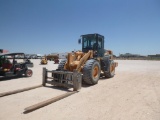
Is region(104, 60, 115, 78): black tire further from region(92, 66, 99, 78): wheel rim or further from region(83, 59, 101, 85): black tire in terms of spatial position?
region(83, 59, 101, 85): black tire

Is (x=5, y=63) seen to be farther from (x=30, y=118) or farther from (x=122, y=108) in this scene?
(x=122, y=108)

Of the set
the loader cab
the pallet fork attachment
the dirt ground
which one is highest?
the loader cab

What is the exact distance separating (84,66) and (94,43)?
→ 8.99ft

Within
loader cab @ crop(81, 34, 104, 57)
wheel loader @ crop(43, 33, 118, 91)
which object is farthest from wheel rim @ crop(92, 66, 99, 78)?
loader cab @ crop(81, 34, 104, 57)

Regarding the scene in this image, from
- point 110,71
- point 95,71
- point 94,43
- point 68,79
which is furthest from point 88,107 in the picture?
point 110,71

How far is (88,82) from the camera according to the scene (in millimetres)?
9055

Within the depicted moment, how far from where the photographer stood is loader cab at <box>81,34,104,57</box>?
1109 centimetres

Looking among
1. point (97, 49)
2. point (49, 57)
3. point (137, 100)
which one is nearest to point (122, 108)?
point (137, 100)

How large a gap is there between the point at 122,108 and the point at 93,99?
4.47 ft

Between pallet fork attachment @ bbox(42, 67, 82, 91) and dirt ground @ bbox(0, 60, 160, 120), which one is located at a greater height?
pallet fork attachment @ bbox(42, 67, 82, 91)

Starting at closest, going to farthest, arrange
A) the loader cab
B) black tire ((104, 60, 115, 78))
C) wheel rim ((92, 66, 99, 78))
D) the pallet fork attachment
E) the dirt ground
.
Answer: the dirt ground → the pallet fork attachment → wheel rim ((92, 66, 99, 78)) → the loader cab → black tire ((104, 60, 115, 78))

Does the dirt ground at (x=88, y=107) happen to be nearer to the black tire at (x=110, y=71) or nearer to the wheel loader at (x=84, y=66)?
the wheel loader at (x=84, y=66)

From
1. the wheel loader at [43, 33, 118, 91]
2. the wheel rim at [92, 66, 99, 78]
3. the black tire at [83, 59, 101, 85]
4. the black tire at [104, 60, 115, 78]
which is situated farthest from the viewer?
the black tire at [104, 60, 115, 78]

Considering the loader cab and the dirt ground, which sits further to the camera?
the loader cab
